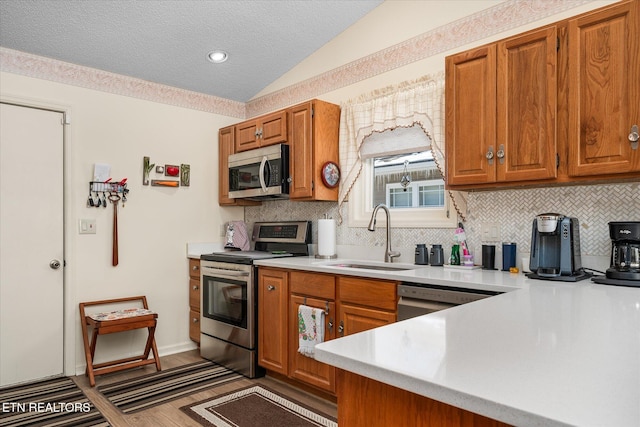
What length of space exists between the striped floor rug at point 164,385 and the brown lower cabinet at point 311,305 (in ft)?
1.33

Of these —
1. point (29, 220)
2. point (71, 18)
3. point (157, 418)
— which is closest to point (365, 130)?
point (71, 18)

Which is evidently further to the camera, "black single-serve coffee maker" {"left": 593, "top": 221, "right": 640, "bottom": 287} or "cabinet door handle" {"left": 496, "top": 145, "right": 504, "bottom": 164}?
"cabinet door handle" {"left": 496, "top": 145, "right": 504, "bottom": 164}

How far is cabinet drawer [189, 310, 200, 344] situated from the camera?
3889 millimetres

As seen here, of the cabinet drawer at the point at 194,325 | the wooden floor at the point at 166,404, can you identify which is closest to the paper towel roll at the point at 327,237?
the wooden floor at the point at 166,404

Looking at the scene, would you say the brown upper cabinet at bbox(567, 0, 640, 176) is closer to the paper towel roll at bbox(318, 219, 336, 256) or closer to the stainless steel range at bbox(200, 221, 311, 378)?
the paper towel roll at bbox(318, 219, 336, 256)

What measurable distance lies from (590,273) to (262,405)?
203 cm

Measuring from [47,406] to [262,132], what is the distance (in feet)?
8.12

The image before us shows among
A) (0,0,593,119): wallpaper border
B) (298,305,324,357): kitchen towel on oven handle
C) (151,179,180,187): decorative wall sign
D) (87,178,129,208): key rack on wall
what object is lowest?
(298,305,324,357): kitchen towel on oven handle

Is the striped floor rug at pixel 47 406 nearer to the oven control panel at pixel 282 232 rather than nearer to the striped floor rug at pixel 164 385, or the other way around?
the striped floor rug at pixel 164 385

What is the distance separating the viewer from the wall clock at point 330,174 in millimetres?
3295

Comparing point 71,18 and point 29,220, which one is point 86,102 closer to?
point 71,18

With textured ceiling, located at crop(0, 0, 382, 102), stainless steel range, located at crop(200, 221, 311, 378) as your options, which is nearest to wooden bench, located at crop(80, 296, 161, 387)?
stainless steel range, located at crop(200, 221, 311, 378)

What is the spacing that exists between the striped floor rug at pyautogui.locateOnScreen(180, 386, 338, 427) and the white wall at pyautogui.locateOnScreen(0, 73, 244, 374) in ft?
4.13

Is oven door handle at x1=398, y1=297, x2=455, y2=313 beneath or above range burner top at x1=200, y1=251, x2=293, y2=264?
beneath
